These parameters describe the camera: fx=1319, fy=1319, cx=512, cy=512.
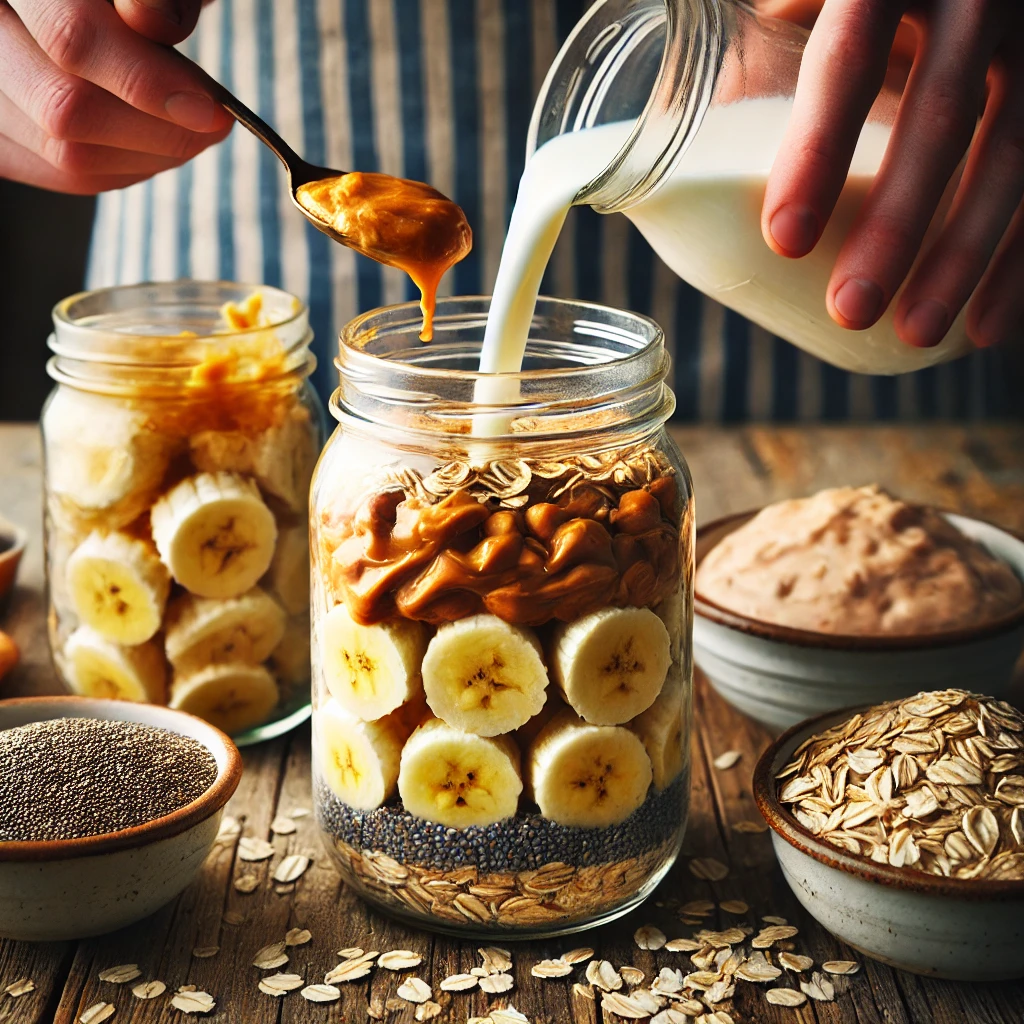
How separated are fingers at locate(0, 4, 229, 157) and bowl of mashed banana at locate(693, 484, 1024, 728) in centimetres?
66

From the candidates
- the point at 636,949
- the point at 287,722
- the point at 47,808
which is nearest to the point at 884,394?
the point at 287,722

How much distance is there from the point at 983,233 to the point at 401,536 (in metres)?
0.49

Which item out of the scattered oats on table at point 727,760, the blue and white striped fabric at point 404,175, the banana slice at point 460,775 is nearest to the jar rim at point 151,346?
the banana slice at point 460,775

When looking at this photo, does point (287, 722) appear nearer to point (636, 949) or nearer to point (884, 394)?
point (636, 949)

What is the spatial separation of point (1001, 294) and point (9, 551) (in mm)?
1095

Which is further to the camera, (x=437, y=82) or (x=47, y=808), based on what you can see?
(x=437, y=82)

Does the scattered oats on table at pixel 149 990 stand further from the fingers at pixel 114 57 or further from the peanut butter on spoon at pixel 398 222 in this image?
the fingers at pixel 114 57

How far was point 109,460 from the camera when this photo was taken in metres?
1.19

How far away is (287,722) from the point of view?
131 cm

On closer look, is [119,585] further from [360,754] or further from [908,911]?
[908,911]

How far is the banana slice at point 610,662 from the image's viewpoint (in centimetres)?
93

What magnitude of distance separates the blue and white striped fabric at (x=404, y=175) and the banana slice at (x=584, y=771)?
120 centimetres

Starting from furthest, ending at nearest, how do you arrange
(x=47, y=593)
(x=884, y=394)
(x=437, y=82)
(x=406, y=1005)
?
(x=884, y=394), (x=437, y=82), (x=47, y=593), (x=406, y=1005)

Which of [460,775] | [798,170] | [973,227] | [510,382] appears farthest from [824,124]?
[460,775]
